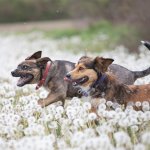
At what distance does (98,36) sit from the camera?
2988 cm

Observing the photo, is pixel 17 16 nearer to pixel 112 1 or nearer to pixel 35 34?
pixel 35 34

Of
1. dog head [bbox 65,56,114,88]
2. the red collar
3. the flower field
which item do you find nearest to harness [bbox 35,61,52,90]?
the red collar

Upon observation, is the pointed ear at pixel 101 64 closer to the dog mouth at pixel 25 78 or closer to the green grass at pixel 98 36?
the dog mouth at pixel 25 78

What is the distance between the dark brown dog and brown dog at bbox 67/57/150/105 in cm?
142

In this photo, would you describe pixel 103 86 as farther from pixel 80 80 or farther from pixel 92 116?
pixel 92 116

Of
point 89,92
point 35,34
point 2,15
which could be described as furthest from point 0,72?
point 2,15

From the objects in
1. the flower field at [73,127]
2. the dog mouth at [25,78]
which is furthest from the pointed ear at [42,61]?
the flower field at [73,127]

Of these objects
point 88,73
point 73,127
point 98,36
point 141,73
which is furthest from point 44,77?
point 98,36

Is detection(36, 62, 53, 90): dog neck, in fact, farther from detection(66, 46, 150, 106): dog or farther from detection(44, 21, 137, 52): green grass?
detection(44, 21, 137, 52): green grass

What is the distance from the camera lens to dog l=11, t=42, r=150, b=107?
34.2ft

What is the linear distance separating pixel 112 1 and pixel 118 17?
816 millimetres

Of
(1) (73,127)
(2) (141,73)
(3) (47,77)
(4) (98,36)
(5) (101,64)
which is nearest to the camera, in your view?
(1) (73,127)

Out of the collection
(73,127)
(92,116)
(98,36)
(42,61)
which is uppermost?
(98,36)

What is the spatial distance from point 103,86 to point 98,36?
69.1ft
